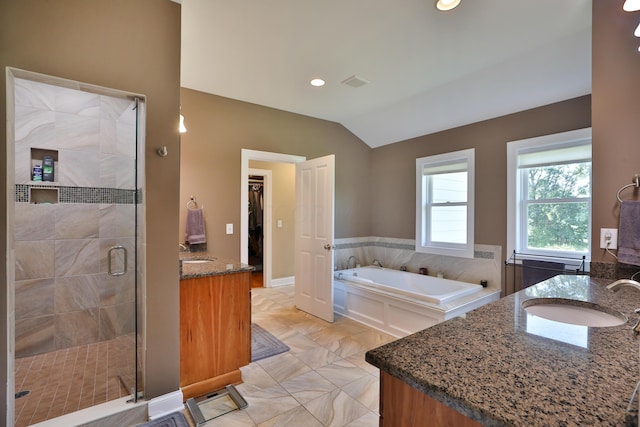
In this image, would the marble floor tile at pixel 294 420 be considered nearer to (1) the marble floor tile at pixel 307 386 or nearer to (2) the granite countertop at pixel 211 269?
(1) the marble floor tile at pixel 307 386

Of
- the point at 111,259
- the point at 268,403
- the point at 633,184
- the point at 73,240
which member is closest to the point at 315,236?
the point at 268,403

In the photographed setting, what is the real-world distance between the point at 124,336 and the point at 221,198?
1757 millimetres

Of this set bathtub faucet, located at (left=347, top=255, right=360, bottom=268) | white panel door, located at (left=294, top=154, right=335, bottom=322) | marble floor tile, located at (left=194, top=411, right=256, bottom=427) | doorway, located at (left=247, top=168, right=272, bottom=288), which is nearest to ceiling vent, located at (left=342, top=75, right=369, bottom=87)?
white panel door, located at (left=294, top=154, right=335, bottom=322)

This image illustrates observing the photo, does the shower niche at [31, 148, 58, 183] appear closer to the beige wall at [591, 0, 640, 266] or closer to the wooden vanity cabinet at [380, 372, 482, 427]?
the wooden vanity cabinet at [380, 372, 482, 427]

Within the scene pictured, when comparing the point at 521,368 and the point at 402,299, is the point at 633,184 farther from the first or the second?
the point at 402,299

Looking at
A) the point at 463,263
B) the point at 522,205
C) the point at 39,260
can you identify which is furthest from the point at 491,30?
the point at 39,260

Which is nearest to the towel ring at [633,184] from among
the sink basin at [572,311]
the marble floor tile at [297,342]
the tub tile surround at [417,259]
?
the sink basin at [572,311]

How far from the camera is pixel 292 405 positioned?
2.10 meters

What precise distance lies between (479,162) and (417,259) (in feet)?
4.93

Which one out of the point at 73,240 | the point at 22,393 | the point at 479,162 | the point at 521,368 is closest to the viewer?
the point at 521,368

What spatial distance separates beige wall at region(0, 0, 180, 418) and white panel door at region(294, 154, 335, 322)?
1929 mm

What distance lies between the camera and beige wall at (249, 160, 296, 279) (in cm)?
534

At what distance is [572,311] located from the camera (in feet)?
4.58

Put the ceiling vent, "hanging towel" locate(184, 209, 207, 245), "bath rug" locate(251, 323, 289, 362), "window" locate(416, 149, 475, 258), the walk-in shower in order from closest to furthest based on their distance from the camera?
the walk-in shower, "bath rug" locate(251, 323, 289, 362), the ceiling vent, "hanging towel" locate(184, 209, 207, 245), "window" locate(416, 149, 475, 258)
